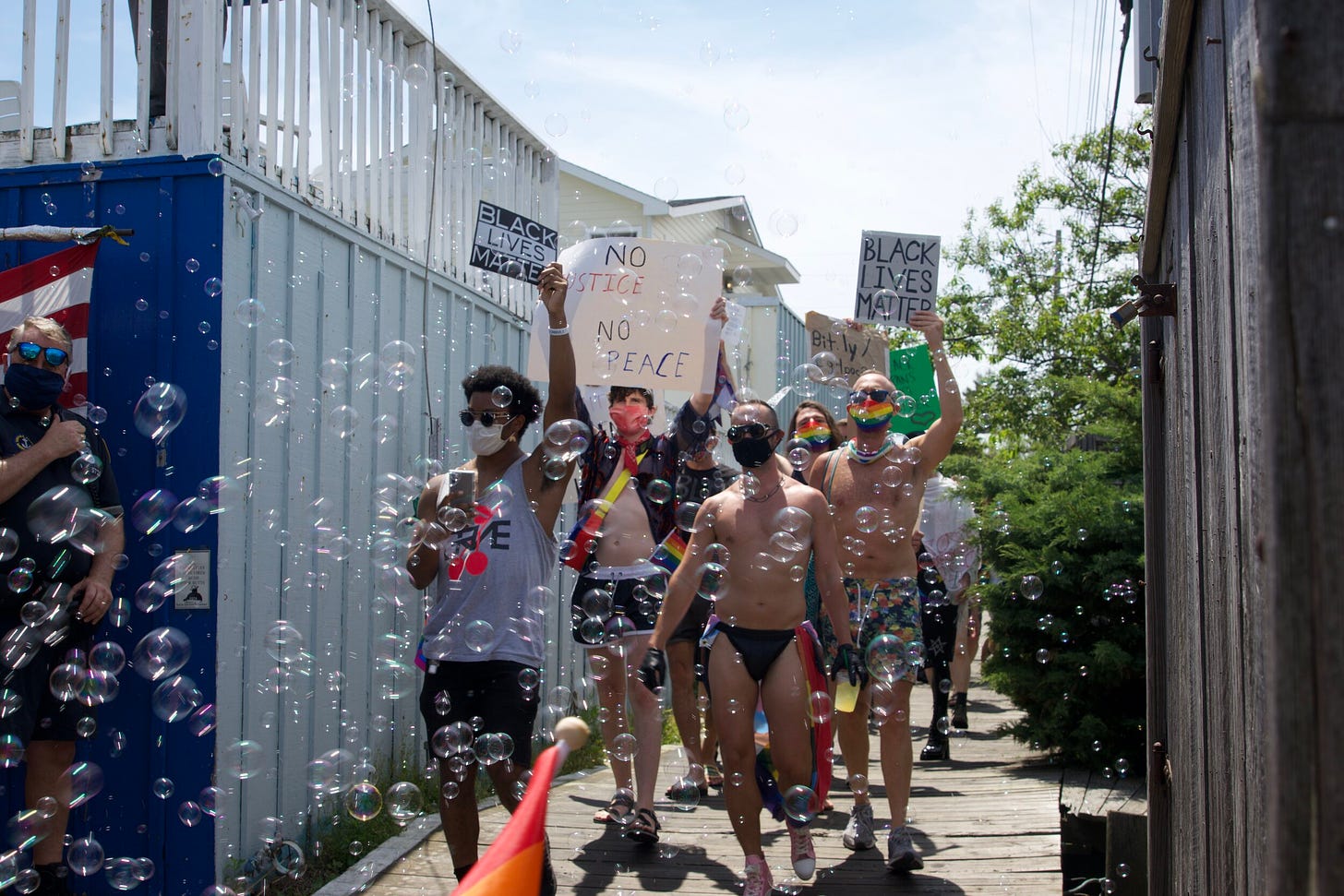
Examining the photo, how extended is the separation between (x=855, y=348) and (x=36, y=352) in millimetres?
4877

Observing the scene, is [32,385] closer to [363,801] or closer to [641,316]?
[363,801]

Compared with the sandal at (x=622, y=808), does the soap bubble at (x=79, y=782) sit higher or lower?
higher

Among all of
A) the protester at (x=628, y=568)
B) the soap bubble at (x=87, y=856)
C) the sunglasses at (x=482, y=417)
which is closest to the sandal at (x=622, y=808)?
the protester at (x=628, y=568)

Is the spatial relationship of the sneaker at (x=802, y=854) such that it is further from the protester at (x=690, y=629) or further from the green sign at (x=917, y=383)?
the green sign at (x=917, y=383)

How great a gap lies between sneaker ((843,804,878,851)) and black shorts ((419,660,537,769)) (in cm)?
184

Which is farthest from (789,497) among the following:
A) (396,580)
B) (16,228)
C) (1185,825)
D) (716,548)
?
(16,228)

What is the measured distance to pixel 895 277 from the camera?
683 centimetres

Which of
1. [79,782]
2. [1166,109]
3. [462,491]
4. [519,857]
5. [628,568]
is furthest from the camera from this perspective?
[628,568]

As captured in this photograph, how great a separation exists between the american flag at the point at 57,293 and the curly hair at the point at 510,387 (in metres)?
1.58

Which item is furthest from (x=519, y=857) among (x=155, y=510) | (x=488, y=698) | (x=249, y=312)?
(x=249, y=312)

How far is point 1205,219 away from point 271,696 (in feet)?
13.4

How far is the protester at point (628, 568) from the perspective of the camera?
5.46 metres

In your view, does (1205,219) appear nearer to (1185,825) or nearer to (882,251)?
(1185,825)

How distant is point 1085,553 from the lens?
6691 mm
